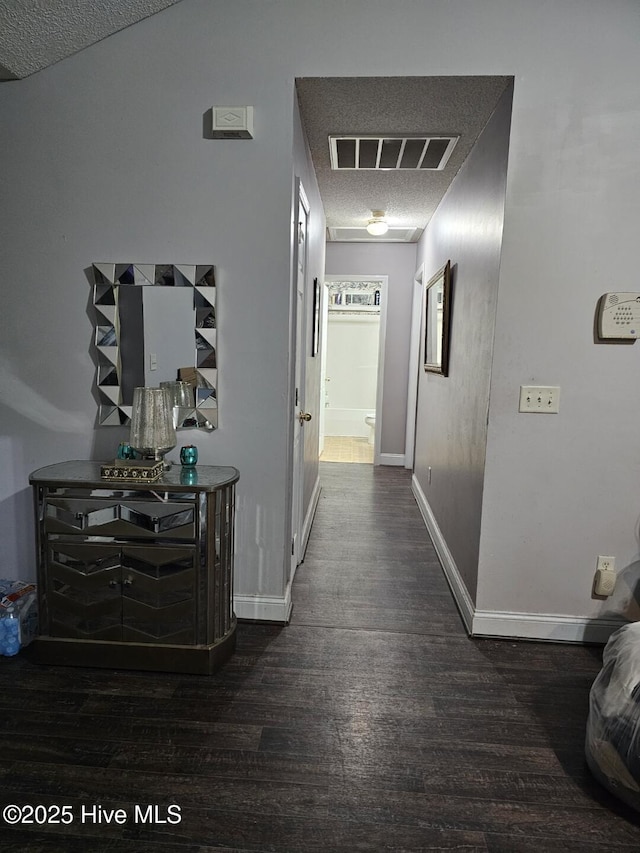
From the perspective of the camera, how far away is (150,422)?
7.11ft

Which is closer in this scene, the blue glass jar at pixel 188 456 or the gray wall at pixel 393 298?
the blue glass jar at pixel 188 456

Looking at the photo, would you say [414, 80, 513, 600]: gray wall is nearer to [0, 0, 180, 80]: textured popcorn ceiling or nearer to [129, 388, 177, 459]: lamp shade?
[129, 388, 177, 459]: lamp shade

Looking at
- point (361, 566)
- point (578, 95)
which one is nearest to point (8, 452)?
point (361, 566)

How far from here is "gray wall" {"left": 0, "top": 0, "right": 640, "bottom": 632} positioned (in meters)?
2.12

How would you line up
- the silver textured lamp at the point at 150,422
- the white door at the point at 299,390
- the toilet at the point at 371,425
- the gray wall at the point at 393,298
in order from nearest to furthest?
1. the silver textured lamp at the point at 150,422
2. the white door at the point at 299,390
3. the gray wall at the point at 393,298
4. the toilet at the point at 371,425

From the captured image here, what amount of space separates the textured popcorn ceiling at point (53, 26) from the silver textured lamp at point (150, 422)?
1.40 m

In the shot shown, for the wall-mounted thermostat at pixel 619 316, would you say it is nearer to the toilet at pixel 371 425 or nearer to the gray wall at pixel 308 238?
the gray wall at pixel 308 238

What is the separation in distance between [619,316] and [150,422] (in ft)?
6.56

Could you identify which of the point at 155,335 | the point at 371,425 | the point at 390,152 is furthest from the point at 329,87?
the point at 371,425

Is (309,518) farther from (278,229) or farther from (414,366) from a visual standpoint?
(414,366)

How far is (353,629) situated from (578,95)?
2.50m

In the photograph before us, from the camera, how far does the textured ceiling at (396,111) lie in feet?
7.17

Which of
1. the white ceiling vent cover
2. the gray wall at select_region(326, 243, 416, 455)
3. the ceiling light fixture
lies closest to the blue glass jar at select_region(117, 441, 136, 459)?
the ceiling light fixture

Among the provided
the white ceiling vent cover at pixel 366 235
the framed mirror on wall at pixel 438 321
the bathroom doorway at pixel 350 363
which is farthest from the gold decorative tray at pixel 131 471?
the bathroom doorway at pixel 350 363
